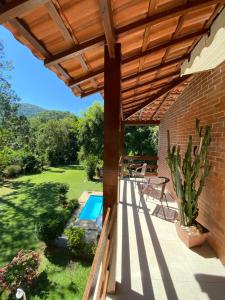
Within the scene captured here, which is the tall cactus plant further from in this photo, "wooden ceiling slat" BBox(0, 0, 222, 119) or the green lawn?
the green lawn

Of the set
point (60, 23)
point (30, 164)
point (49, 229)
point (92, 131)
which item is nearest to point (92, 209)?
point (49, 229)

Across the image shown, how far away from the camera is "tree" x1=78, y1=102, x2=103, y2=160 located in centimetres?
1961

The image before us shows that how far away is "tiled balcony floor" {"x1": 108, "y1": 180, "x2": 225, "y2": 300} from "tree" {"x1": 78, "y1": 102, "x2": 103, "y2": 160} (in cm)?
1574

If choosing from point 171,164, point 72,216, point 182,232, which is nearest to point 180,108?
point 171,164

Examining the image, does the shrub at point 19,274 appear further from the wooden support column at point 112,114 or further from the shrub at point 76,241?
the wooden support column at point 112,114

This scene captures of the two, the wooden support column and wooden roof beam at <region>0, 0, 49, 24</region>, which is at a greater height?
wooden roof beam at <region>0, 0, 49, 24</region>

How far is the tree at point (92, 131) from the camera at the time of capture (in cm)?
1961

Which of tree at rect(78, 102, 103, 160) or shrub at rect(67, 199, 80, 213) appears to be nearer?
shrub at rect(67, 199, 80, 213)

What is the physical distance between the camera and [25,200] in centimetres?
1249

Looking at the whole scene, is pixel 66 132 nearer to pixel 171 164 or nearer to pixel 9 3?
pixel 171 164

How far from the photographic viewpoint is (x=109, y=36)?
1.74m

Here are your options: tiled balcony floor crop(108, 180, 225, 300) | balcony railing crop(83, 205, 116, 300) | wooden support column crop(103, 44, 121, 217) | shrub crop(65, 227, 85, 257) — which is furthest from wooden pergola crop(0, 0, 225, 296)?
shrub crop(65, 227, 85, 257)

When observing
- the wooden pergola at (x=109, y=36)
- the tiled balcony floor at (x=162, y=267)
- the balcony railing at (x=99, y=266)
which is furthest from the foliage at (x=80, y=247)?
the wooden pergola at (x=109, y=36)

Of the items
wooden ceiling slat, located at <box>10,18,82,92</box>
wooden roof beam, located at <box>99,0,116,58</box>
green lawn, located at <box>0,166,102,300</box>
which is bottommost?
green lawn, located at <box>0,166,102,300</box>
